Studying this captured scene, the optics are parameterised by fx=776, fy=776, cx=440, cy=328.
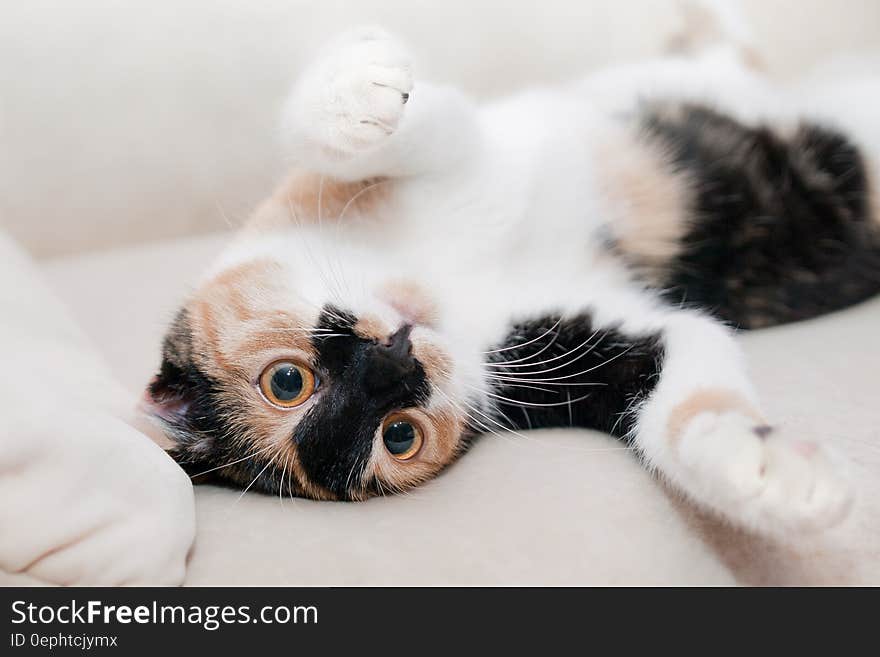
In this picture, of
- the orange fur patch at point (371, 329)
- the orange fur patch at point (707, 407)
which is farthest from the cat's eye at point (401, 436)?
the orange fur patch at point (707, 407)

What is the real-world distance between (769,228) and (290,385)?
986 mm

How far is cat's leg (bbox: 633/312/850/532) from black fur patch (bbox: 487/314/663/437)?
5cm

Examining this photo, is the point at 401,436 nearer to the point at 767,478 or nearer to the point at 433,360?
the point at 433,360

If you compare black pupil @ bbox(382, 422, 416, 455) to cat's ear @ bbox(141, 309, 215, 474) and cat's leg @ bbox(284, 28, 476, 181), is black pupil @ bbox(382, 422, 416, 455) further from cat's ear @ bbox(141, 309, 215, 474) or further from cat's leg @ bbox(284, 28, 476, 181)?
cat's leg @ bbox(284, 28, 476, 181)

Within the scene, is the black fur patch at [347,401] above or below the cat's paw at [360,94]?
below

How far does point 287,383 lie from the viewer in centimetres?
114

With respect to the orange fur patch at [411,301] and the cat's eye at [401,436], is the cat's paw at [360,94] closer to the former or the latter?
the orange fur patch at [411,301]

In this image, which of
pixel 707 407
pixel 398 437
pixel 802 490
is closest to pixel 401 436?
pixel 398 437

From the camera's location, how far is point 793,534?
860 millimetres

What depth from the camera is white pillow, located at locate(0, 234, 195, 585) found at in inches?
31.2

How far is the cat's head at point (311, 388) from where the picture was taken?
1.10 meters

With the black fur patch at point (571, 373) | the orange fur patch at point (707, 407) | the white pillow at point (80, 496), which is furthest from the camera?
the black fur patch at point (571, 373)

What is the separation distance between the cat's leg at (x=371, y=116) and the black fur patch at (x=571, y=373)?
345 mm
